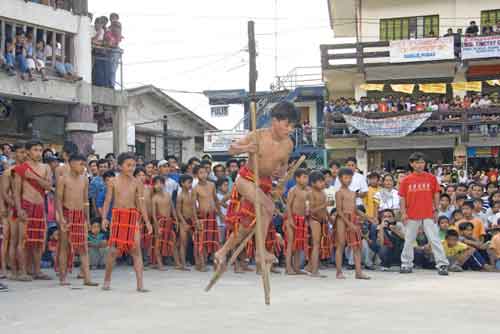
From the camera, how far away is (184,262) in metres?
9.90

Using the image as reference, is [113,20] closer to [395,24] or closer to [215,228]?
[215,228]

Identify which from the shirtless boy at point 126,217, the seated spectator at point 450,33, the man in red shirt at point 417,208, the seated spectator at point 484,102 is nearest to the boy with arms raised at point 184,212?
the shirtless boy at point 126,217

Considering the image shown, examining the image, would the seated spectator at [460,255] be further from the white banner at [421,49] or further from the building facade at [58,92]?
the white banner at [421,49]

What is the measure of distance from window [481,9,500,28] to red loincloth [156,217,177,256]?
17.9m

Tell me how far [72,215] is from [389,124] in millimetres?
15203

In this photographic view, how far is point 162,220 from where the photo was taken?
9914 mm

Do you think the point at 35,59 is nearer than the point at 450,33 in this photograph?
Yes

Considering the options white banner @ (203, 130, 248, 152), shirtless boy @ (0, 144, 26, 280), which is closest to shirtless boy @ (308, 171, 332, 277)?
shirtless boy @ (0, 144, 26, 280)

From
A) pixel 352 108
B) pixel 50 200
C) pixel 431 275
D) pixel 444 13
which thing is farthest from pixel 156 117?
pixel 431 275

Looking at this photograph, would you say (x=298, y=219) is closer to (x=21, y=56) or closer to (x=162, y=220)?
(x=162, y=220)

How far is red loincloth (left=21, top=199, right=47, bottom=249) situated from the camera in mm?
8109

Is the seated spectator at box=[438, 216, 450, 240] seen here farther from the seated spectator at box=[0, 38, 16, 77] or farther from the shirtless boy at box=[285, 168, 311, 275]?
the seated spectator at box=[0, 38, 16, 77]

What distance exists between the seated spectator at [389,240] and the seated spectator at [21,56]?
910 centimetres

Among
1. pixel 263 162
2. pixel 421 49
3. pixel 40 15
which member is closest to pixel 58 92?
pixel 40 15
